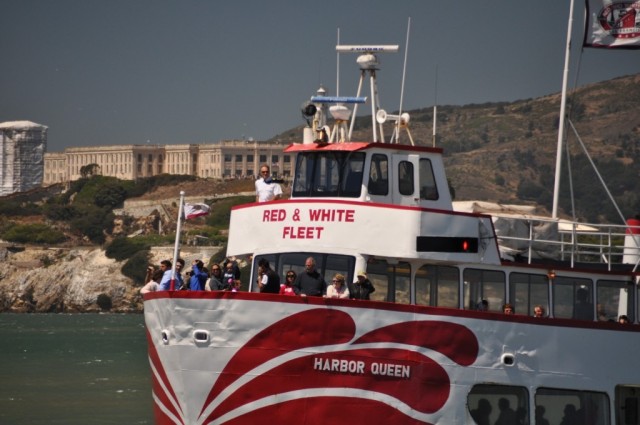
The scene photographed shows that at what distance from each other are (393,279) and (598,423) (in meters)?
4.55

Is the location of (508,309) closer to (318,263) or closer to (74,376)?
(318,263)

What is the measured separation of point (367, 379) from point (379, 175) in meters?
3.75

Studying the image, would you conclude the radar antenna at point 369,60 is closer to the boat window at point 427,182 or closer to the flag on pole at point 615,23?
the boat window at point 427,182

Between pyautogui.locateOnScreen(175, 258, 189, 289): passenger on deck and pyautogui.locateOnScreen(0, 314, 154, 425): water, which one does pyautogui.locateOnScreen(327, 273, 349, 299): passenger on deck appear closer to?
pyautogui.locateOnScreen(175, 258, 189, 289): passenger on deck

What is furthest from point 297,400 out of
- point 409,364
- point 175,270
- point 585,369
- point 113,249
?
point 113,249

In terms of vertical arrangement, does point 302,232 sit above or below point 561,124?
below

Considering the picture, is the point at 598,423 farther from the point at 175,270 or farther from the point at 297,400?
the point at 175,270

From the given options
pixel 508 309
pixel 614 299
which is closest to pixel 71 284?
pixel 614 299

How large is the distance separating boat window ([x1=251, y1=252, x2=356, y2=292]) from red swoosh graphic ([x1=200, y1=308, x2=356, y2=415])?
46.7 inches

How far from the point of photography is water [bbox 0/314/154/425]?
49.9 m

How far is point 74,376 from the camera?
68688 mm

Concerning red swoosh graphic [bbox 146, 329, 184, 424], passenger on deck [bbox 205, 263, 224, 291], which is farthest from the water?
passenger on deck [bbox 205, 263, 224, 291]

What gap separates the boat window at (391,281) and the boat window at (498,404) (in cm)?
197

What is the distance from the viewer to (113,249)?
7308 inches
